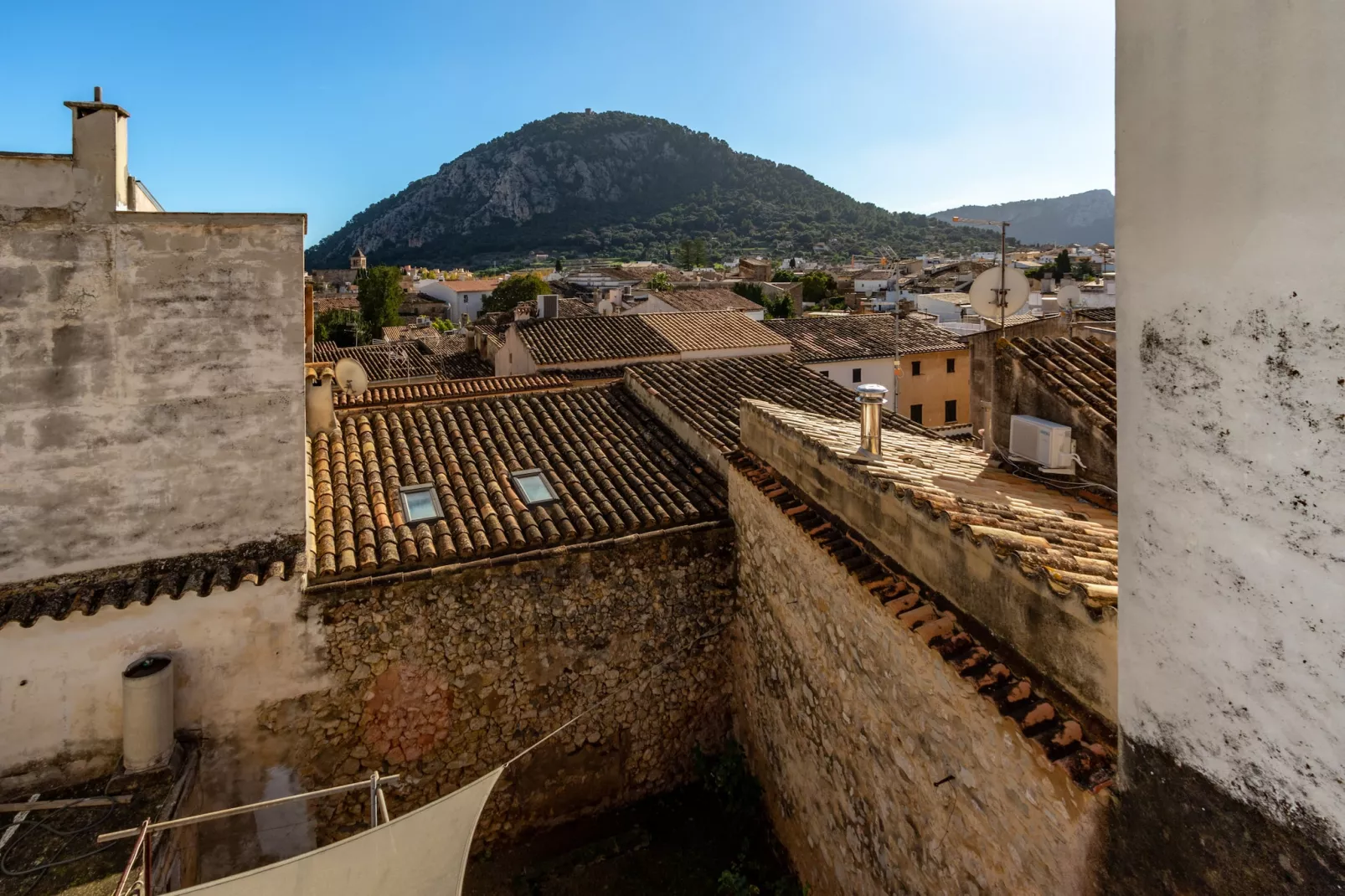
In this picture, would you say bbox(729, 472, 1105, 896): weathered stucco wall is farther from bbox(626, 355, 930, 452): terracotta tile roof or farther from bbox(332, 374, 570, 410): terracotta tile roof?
bbox(332, 374, 570, 410): terracotta tile roof

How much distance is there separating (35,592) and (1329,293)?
9517mm

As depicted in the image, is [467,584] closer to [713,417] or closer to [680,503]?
[680,503]

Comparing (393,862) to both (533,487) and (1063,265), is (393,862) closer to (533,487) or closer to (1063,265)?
(533,487)

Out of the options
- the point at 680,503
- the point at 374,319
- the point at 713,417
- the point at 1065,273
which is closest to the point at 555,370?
the point at 713,417

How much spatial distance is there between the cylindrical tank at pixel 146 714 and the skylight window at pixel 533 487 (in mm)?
3940

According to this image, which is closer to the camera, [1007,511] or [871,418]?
[1007,511]

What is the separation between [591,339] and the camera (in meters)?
21.4

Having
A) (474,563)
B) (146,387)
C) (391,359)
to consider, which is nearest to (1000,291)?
(474,563)

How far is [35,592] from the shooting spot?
266 inches

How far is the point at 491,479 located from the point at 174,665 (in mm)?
3802

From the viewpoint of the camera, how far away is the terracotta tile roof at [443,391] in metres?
12.7

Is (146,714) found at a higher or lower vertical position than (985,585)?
lower

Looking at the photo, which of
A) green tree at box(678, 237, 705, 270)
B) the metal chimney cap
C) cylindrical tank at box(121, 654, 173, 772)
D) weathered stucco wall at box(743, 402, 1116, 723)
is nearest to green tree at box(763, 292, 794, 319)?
the metal chimney cap

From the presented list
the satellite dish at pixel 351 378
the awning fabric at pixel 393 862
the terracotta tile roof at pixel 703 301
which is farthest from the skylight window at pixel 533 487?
the terracotta tile roof at pixel 703 301
